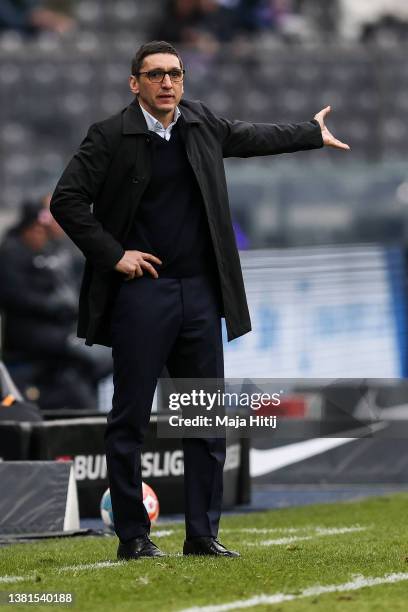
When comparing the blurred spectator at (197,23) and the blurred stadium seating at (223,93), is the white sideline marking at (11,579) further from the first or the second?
the blurred spectator at (197,23)

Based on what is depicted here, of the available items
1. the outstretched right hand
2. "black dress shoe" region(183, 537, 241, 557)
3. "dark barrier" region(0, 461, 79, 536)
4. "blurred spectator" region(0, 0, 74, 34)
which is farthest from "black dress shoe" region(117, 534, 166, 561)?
"blurred spectator" region(0, 0, 74, 34)

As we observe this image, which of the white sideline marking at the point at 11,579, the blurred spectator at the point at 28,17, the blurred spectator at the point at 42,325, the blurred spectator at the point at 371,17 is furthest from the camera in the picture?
the blurred spectator at the point at 371,17

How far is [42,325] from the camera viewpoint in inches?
510

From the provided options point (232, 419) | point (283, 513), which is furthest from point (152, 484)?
point (232, 419)

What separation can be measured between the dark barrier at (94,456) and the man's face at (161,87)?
3.56m

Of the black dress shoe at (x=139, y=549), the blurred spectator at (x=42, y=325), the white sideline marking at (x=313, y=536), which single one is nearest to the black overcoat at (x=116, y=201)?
the black dress shoe at (x=139, y=549)

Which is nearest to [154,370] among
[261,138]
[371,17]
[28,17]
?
[261,138]

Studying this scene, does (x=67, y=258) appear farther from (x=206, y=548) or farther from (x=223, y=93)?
(x=206, y=548)

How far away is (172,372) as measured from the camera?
5.80 m

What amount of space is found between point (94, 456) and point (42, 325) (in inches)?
160

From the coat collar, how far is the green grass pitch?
1.61 meters

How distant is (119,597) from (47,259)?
831 centimetres

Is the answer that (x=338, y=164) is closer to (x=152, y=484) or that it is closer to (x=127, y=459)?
(x=152, y=484)

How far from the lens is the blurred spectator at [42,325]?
12766 millimetres
